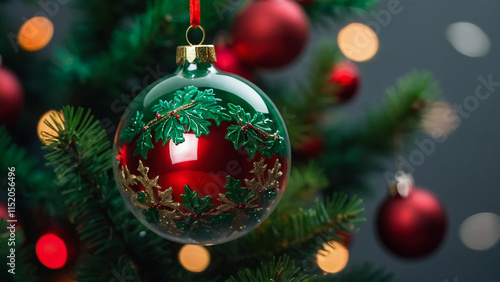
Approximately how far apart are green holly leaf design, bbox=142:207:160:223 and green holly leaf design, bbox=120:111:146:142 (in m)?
0.07

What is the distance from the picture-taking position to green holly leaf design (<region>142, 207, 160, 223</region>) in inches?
18.7

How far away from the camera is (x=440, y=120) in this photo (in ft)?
3.85

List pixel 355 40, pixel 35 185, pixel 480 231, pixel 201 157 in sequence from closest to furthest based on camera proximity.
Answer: pixel 201 157 → pixel 35 185 → pixel 355 40 → pixel 480 231

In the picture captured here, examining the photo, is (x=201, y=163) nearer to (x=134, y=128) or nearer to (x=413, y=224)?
(x=134, y=128)

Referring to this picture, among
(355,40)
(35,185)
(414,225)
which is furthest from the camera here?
(355,40)

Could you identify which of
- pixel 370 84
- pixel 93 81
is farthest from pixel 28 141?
pixel 370 84

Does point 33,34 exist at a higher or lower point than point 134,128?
higher

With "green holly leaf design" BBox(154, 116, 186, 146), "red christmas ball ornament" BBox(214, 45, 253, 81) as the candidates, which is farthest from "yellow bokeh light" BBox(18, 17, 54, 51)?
"green holly leaf design" BBox(154, 116, 186, 146)

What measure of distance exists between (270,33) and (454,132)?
810mm

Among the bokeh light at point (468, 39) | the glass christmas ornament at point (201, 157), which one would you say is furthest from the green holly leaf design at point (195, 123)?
the bokeh light at point (468, 39)

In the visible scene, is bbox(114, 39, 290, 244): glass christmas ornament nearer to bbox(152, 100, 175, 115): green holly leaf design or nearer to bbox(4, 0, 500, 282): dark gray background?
bbox(152, 100, 175, 115): green holly leaf design

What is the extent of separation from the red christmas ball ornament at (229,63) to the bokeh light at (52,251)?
1.12 ft

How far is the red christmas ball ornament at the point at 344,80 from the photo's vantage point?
976 millimetres

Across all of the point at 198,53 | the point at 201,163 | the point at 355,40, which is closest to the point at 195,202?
the point at 201,163
